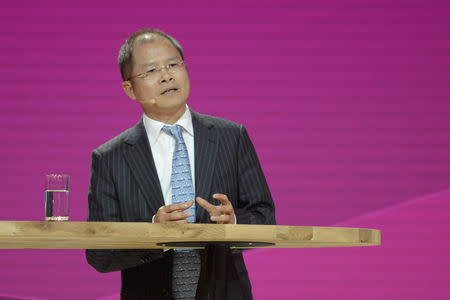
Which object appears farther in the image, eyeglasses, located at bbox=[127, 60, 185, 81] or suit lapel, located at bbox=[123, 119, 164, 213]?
eyeglasses, located at bbox=[127, 60, 185, 81]

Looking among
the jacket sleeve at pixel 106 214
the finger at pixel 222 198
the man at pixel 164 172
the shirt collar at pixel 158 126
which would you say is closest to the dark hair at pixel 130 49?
the man at pixel 164 172

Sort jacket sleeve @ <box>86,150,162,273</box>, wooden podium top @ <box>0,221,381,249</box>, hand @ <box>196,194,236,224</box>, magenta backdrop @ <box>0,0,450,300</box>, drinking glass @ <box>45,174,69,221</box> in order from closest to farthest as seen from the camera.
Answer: wooden podium top @ <box>0,221,381,249</box> < hand @ <box>196,194,236,224</box> < drinking glass @ <box>45,174,69,221</box> < jacket sleeve @ <box>86,150,162,273</box> < magenta backdrop @ <box>0,0,450,300</box>

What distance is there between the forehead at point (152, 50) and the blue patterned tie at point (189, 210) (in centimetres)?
27

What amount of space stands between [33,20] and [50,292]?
1.36m

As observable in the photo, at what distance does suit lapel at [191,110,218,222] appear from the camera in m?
2.46

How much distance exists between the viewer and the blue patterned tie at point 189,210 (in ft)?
7.62

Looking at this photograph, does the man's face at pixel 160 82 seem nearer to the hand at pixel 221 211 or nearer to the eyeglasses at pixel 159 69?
the eyeglasses at pixel 159 69

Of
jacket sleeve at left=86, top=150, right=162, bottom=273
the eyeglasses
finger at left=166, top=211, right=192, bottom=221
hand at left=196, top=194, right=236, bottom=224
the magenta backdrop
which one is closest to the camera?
finger at left=166, top=211, right=192, bottom=221

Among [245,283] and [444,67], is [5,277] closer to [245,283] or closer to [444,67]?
[245,283]

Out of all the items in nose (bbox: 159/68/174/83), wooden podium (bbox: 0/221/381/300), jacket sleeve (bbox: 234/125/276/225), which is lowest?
wooden podium (bbox: 0/221/381/300)

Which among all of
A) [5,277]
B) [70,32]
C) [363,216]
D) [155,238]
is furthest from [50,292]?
[155,238]

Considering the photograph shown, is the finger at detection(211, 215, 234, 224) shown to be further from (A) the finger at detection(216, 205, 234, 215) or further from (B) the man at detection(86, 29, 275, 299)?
(B) the man at detection(86, 29, 275, 299)

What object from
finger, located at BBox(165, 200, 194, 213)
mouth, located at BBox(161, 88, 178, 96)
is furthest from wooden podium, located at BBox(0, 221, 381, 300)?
mouth, located at BBox(161, 88, 178, 96)

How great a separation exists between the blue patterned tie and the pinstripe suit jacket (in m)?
0.02
